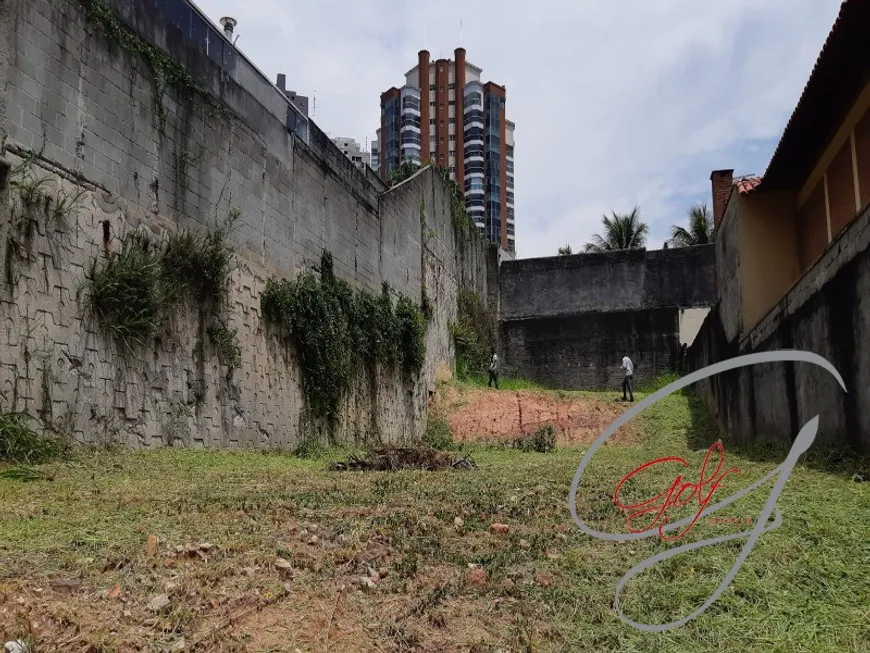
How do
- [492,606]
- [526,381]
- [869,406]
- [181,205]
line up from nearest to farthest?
[492,606] < [869,406] < [181,205] < [526,381]

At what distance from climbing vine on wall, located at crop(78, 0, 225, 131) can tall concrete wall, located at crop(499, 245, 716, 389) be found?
17.4m

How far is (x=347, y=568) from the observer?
3.68 metres

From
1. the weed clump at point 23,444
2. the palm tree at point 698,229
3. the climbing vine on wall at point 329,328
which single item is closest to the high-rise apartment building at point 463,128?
the palm tree at point 698,229

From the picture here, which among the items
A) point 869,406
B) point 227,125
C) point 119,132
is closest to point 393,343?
point 227,125

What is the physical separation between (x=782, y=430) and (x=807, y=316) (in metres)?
1.78

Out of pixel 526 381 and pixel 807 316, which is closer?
pixel 807 316

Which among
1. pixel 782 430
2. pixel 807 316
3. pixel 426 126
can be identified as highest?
pixel 426 126

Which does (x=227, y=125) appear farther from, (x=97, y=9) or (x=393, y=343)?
(x=393, y=343)

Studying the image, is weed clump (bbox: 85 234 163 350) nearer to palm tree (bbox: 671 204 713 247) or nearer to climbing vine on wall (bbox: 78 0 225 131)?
climbing vine on wall (bbox: 78 0 225 131)

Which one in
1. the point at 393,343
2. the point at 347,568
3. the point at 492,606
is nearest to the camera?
the point at 492,606

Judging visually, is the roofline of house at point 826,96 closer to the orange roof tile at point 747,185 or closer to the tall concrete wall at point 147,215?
the orange roof tile at point 747,185

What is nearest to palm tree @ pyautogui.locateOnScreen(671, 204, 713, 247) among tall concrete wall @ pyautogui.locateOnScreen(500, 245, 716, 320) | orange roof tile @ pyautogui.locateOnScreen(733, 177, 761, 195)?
tall concrete wall @ pyautogui.locateOnScreen(500, 245, 716, 320)

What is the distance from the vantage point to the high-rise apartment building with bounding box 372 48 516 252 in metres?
60.6

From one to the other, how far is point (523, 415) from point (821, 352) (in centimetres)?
1090
